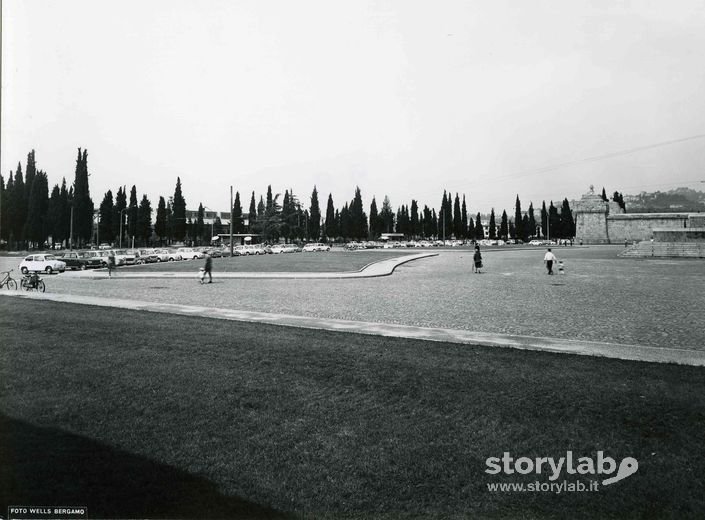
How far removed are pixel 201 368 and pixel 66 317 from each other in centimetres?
720

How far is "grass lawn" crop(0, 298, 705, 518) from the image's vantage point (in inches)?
163

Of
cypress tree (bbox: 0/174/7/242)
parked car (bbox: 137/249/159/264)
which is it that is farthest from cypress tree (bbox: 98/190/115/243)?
cypress tree (bbox: 0/174/7/242)

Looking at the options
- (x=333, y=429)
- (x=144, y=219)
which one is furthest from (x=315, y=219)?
(x=333, y=429)

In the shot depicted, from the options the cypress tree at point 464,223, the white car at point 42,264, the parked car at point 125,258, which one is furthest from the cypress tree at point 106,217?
the cypress tree at point 464,223

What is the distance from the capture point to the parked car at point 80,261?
38.3 m

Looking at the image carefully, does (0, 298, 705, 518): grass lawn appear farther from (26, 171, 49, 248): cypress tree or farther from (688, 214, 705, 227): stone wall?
(688, 214, 705, 227): stone wall

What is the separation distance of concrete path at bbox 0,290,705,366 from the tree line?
5082 cm

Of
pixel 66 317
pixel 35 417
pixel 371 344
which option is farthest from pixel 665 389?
pixel 66 317

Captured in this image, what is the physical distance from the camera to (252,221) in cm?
12056

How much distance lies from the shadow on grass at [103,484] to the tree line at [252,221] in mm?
59269

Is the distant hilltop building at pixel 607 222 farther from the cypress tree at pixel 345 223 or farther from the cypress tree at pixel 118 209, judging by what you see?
the cypress tree at pixel 118 209

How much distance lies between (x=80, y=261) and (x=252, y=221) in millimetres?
81824

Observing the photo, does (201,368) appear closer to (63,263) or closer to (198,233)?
(63,263)

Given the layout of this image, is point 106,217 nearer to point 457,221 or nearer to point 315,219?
point 315,219
